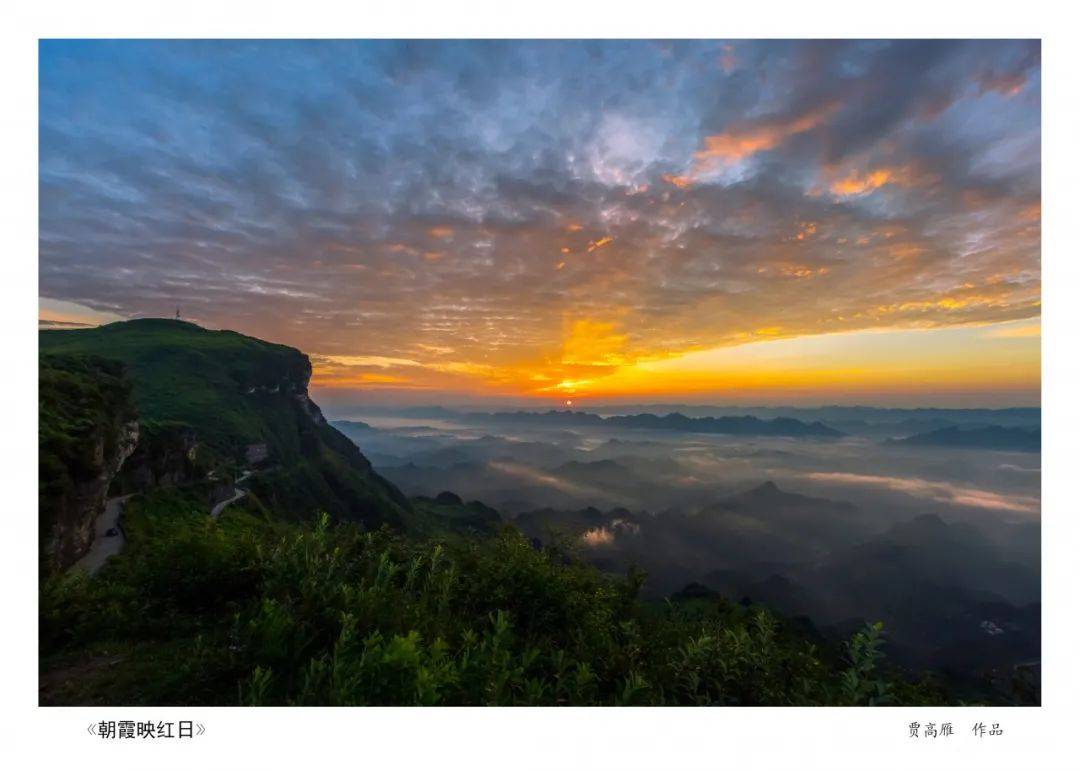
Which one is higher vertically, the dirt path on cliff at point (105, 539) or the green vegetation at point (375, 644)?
the green vegetation at point (375, 644)

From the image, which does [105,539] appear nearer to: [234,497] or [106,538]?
[106,538]

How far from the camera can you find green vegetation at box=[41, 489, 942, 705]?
4570mm

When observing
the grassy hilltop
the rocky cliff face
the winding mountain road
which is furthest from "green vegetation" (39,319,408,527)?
the grassy hilltop

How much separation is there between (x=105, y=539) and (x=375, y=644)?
33.6 meters

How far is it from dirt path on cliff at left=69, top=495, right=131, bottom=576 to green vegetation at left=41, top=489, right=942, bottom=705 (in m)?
21.4

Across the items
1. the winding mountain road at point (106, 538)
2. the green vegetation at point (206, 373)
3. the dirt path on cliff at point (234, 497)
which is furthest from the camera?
the green vegetation at point (206, 373)

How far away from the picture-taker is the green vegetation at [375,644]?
15.0 ft

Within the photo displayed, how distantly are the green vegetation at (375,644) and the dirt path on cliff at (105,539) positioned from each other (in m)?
21.4

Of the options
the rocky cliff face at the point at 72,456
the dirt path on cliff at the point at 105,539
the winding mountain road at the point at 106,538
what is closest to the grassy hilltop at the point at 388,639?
the rocky cliff face at the point at 72,456

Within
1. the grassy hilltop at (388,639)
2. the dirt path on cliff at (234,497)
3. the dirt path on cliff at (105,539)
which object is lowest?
the dirt path on cliff at (234,497)

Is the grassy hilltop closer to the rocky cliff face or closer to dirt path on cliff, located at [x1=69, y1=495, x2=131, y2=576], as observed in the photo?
the rocky cliff face

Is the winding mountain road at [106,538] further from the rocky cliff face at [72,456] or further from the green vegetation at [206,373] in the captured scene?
the green vegetation at [206,373]
